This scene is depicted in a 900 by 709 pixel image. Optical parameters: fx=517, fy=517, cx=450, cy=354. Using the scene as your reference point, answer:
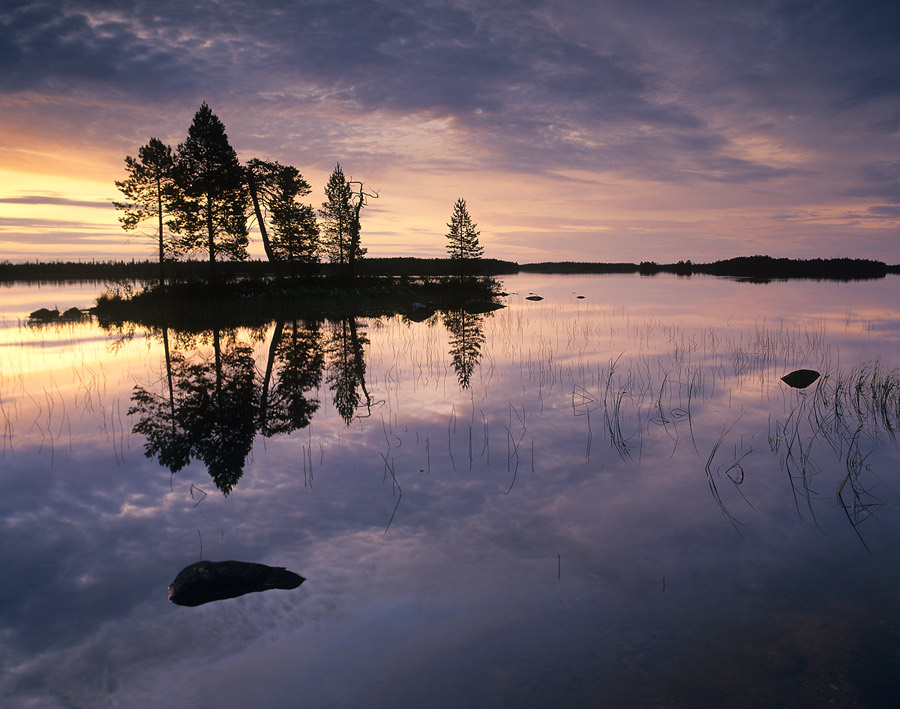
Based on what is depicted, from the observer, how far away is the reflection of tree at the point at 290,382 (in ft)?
39.4

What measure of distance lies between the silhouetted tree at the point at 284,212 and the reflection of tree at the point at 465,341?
2043 centimetres

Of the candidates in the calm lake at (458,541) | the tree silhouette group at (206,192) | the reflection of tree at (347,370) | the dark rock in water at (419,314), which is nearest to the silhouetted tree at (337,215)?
the tree silhouette group at (206,192)

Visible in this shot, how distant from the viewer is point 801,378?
14.9 m

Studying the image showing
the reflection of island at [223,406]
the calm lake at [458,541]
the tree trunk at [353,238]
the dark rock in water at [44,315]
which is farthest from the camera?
the tree trunk at [353,238]

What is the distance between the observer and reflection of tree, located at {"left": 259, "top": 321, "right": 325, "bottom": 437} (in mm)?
11997

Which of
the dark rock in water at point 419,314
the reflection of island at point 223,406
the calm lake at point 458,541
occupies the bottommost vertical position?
the calm lake at point 458,541

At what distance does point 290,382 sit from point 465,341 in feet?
34.6

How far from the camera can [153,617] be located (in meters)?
5.16

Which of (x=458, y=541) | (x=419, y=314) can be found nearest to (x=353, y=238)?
(x=419, y=314)

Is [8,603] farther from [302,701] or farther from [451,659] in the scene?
[451,659]

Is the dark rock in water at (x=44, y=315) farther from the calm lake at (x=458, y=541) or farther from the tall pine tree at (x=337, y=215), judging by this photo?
the tall pine tree at (x=337, y=215)

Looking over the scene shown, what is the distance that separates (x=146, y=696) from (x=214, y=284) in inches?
1660

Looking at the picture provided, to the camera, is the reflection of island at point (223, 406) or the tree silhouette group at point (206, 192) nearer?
the reflection of island at point (223, 406)

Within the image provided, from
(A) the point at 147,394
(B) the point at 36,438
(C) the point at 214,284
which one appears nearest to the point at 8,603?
(B) the point at 36,438
